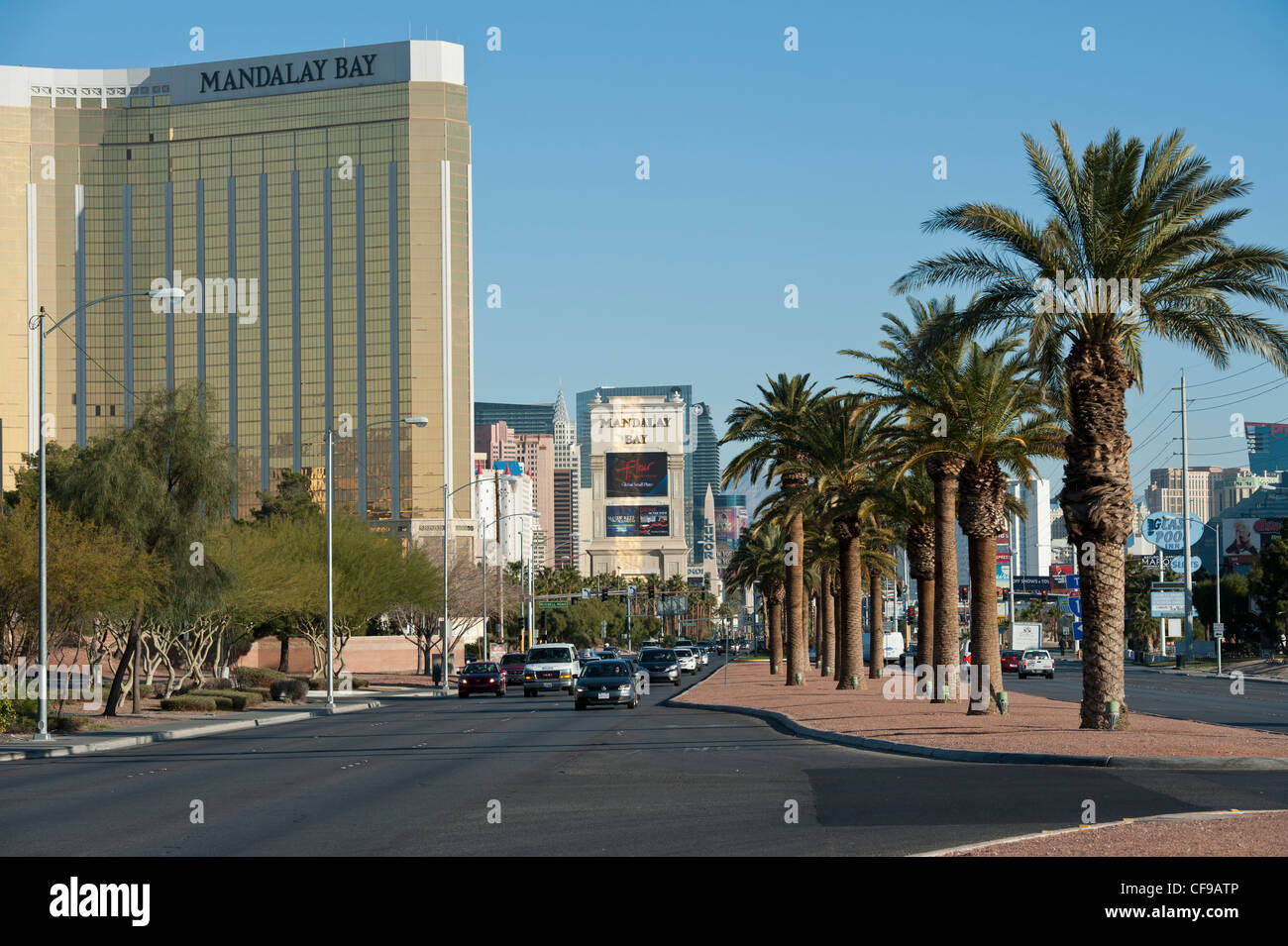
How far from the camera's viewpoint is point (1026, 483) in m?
34.9

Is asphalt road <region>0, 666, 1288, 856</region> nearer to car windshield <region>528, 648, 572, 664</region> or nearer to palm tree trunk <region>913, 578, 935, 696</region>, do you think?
palm tree trunk <region>913, 578, 935, 696</region>

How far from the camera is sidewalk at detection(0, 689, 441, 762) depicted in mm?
29297

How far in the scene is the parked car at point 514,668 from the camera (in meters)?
69.7

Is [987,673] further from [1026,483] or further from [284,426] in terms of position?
[284,426]

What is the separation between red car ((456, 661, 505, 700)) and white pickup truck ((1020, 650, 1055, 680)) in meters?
27.1

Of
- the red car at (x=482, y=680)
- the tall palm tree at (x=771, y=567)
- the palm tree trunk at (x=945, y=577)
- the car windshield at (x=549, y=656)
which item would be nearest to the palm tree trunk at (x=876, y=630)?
the car windshield at (x=549, y=656)

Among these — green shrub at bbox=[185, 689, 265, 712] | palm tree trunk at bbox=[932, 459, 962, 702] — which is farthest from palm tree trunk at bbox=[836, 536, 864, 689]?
green shrub at bbox=[185, 689, 265, 712]

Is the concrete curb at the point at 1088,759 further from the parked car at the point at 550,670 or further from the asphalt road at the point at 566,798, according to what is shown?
the parked car at the point at 550,670

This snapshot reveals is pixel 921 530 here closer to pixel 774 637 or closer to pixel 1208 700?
pixel 1208 700

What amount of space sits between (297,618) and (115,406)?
330 ft

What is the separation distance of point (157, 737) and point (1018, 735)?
65.5ft

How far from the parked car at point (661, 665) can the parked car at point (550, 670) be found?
599 cm

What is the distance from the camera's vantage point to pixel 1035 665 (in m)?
72.1

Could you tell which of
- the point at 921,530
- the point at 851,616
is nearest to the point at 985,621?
the point at 921,530
